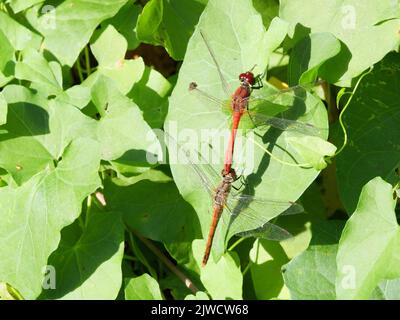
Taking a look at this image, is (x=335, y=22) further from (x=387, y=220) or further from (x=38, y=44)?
(x=38, y=44)

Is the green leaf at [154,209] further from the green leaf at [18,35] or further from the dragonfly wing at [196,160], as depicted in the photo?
the green leaf at [18,35]

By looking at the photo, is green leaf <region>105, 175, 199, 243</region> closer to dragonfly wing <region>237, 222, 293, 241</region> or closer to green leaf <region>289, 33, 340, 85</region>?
dragonfly wing <region>237, 222, 293, 241</region>

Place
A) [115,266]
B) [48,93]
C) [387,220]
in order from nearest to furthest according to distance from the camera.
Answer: [387,220] < [115,266] < [48,93]

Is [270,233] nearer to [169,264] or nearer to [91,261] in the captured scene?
[169,264]

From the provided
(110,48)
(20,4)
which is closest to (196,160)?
(110,48)

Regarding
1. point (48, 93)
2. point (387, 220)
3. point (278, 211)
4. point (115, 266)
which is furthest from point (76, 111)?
point (387, 220)

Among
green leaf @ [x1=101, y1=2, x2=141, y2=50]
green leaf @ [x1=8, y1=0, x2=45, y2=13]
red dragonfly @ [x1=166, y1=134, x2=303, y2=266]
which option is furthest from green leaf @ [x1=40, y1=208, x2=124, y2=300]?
green leaf @ [x1=8, y1=0, x2=45, y2=13]
